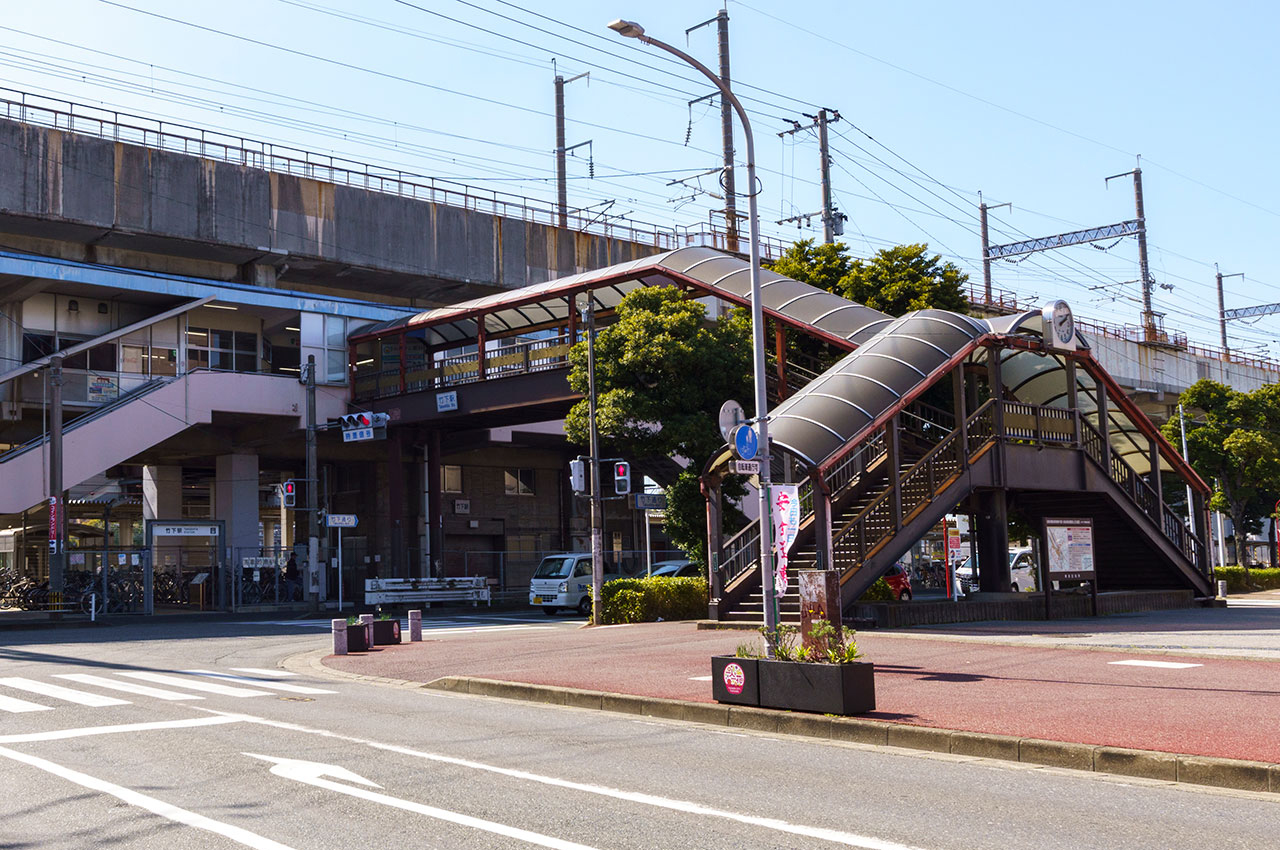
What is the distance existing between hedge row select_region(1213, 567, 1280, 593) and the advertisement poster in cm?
2942

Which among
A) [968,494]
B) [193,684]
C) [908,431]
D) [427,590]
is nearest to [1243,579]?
[908,431]

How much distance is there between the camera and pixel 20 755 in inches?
382

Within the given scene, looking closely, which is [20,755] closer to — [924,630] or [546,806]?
[546,806]

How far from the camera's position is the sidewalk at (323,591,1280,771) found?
1015cm

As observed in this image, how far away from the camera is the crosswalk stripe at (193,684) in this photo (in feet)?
48.4

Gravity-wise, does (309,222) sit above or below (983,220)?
below

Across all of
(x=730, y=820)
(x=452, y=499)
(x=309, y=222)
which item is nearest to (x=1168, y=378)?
(x=452, y=499)

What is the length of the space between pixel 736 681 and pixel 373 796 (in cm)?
504

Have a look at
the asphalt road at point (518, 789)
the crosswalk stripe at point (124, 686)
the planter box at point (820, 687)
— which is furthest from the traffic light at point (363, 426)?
the planter box at point (820, 687)

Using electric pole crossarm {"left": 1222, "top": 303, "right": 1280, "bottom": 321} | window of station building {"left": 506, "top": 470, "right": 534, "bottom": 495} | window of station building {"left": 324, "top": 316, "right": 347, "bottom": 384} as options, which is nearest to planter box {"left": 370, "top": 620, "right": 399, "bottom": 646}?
window of station building {"left": 324, "top": 316, "right": 347, "bottom": 384}

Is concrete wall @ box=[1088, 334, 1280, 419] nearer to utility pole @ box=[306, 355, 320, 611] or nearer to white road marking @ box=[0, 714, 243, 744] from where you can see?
utility pole @ box=[306, 355, 320, 611]

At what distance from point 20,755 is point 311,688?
581 cm

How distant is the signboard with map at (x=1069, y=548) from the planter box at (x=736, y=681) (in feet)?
43.3

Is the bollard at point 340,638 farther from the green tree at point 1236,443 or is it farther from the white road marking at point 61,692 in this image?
the green tree at point 1236,443
